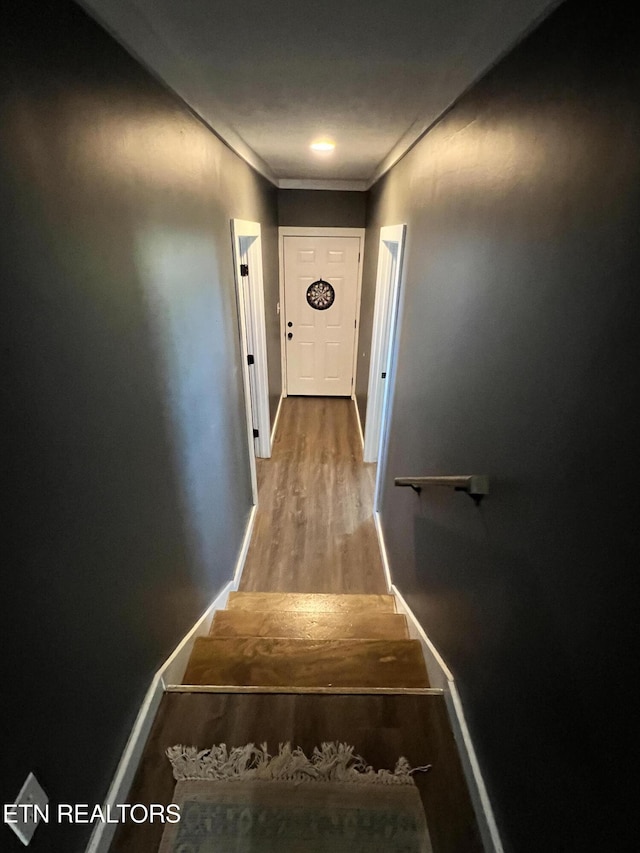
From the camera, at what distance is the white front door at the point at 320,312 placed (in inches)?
190

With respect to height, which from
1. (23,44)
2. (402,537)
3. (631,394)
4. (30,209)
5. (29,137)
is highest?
(23,44)

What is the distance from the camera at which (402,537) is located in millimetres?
2420

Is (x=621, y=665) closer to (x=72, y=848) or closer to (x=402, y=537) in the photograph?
(x=72, y=848)

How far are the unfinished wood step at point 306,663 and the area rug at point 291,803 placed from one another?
1.20 feet

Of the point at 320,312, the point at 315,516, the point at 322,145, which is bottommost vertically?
the point at 315,516

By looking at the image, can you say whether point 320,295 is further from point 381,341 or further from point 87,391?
point 87,391

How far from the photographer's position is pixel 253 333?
12.3ft

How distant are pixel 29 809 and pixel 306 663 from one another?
1047 millimetres

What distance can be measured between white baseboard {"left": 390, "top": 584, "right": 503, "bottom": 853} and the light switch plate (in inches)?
39.2

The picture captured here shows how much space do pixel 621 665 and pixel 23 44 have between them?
55.4 inches

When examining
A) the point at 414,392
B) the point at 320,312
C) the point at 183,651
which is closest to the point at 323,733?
the point at 183,651

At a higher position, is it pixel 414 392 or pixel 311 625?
pixel 414 392

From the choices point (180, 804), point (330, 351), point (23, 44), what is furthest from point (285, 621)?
point (330, 351)

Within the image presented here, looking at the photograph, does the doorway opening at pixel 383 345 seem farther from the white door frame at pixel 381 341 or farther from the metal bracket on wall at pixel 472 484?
the metal bracket on wall at pixel 472 484
